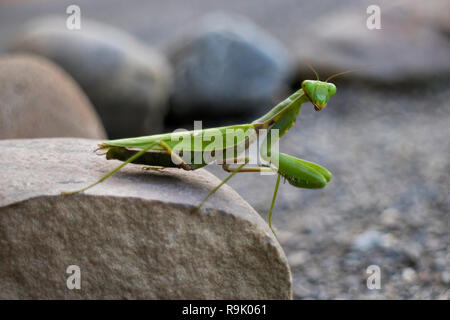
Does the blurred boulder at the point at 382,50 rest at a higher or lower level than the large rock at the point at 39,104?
higher

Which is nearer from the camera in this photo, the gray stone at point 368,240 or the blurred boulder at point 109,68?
the gray stone at point 368,240

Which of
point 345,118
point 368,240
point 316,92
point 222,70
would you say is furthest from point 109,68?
point 316,92

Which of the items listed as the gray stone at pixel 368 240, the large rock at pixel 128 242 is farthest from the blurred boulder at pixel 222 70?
the large rock at pixel 128 242

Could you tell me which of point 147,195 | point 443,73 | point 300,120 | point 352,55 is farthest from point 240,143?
point 443,73

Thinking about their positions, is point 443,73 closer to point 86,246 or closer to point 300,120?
point 300,120

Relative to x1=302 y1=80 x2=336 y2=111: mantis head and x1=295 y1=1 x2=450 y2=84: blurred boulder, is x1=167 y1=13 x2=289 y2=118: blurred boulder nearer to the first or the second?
x1=295 y1=1 x2=450 y2=84: blurred boulder

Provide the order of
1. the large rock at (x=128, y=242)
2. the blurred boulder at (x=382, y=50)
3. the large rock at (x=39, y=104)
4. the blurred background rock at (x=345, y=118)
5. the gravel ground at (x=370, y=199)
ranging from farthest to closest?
1. the blurred boulder at (x=382, y=50)
2. the large rock at (x=39, y=104)
3. the blurred background rock at (x=345, y=118)
4. the gravel ground at (x=370, y=199)
5. the large rock at (x=128, y=242)

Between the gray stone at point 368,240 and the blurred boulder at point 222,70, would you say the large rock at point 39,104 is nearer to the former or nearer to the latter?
the gray stone at point 368,240
